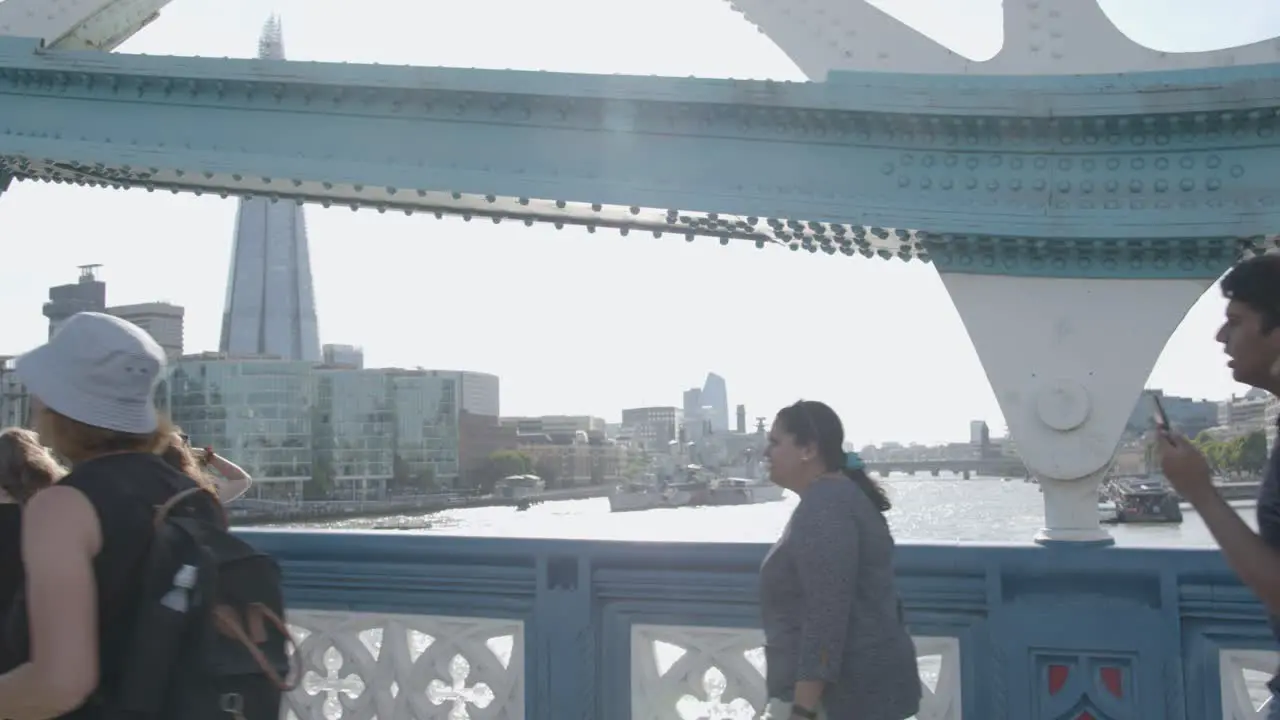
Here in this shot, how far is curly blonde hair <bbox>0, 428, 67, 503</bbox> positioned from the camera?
3.61 m

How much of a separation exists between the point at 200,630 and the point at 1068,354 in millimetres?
3531

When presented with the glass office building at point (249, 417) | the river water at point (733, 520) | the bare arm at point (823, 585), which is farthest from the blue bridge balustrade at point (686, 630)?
the glass office building at point (249, 417)

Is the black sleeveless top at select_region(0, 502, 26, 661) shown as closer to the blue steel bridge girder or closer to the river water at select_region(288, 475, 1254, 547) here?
the blue steel bridge girder

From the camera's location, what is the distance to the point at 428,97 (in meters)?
4.88

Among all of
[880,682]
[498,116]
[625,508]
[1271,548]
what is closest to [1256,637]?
[880,682]

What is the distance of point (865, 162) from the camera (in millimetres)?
4625

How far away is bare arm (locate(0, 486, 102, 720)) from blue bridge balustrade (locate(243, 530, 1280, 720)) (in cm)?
199

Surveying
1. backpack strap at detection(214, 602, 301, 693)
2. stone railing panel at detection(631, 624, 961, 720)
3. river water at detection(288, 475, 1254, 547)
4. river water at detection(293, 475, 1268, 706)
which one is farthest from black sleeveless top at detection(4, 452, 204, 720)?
river water at detection(288, 475, 1254, 547)

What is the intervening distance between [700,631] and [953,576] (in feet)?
2.48

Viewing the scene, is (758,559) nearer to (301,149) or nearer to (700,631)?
(700,631)

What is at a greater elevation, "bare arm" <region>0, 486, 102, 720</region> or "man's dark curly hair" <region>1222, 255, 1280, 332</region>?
"man's dark curly hair" <region>1222, 255, 1280, 332</region>

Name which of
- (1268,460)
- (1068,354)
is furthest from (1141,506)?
(1268,460)

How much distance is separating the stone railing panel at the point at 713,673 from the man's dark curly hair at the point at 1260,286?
5.15 ft

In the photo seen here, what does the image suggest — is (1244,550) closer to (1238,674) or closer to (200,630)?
(1238,674)
